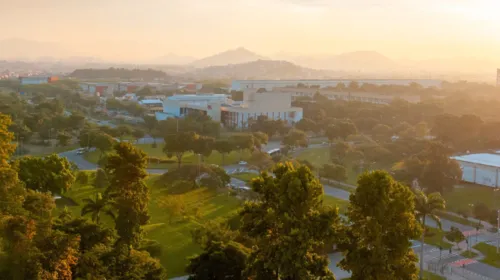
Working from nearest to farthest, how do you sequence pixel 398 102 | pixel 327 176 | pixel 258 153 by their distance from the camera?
pixel 327 176 < pixel 258 153 < pixel 398 102

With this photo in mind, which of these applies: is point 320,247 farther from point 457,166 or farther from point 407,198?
point 457,166

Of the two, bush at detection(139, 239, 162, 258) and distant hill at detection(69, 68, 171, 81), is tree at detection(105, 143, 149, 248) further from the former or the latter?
distant hill at detection(69, 68, 171, 81)

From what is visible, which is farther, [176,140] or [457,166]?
[176,140]

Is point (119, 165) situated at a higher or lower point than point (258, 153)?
higher

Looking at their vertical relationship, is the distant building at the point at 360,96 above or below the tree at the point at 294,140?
above

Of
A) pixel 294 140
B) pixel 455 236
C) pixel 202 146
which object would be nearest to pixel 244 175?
pixel 202 146

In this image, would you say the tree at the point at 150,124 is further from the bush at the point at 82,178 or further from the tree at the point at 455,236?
the tree at the point at 455,236

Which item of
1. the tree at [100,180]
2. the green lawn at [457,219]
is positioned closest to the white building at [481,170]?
the green lawn at [457,219]

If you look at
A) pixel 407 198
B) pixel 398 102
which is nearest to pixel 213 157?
pixel 407 198
